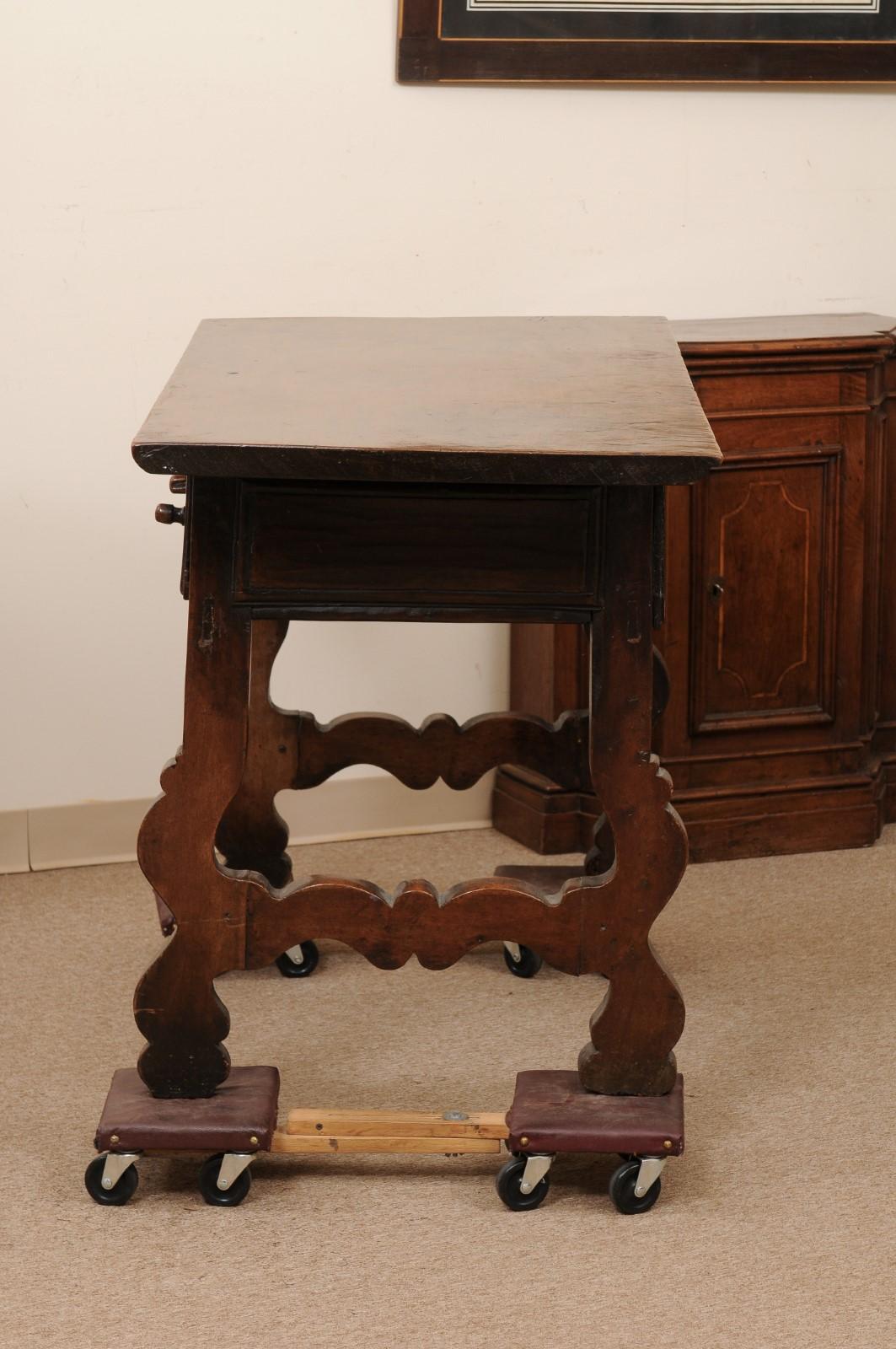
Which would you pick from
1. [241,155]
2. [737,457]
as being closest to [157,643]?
[241,155]

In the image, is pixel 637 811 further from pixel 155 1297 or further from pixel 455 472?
pixel 155 1297

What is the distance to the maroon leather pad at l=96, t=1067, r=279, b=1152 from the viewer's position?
1989 millimetres

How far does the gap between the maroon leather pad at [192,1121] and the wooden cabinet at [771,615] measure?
4.12 feet

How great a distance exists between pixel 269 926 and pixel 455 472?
2.06 ft

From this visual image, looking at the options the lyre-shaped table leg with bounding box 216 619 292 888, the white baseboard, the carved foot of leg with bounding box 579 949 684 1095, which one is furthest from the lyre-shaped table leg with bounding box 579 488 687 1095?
the white baseboard

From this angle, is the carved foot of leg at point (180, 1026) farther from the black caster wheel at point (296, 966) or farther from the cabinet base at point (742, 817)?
the cabinet base at point (742, 817)

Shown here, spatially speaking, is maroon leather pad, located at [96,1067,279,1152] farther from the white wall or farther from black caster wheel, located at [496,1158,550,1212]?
the white wall

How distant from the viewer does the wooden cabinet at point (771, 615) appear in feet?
10.1

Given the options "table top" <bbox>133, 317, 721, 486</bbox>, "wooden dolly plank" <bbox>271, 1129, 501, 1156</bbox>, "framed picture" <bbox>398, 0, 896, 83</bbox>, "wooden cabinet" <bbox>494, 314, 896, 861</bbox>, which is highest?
"framed picture" <bbox>398, 0, 896, 83</bbox>

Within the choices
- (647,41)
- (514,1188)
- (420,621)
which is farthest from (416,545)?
(647,41)

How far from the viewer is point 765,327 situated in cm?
315

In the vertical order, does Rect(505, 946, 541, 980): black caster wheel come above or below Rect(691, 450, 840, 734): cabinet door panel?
below

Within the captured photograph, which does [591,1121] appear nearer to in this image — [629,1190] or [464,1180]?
[629,1190]

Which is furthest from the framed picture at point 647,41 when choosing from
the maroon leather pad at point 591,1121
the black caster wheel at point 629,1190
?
the black caster wheel at point 629,1190
